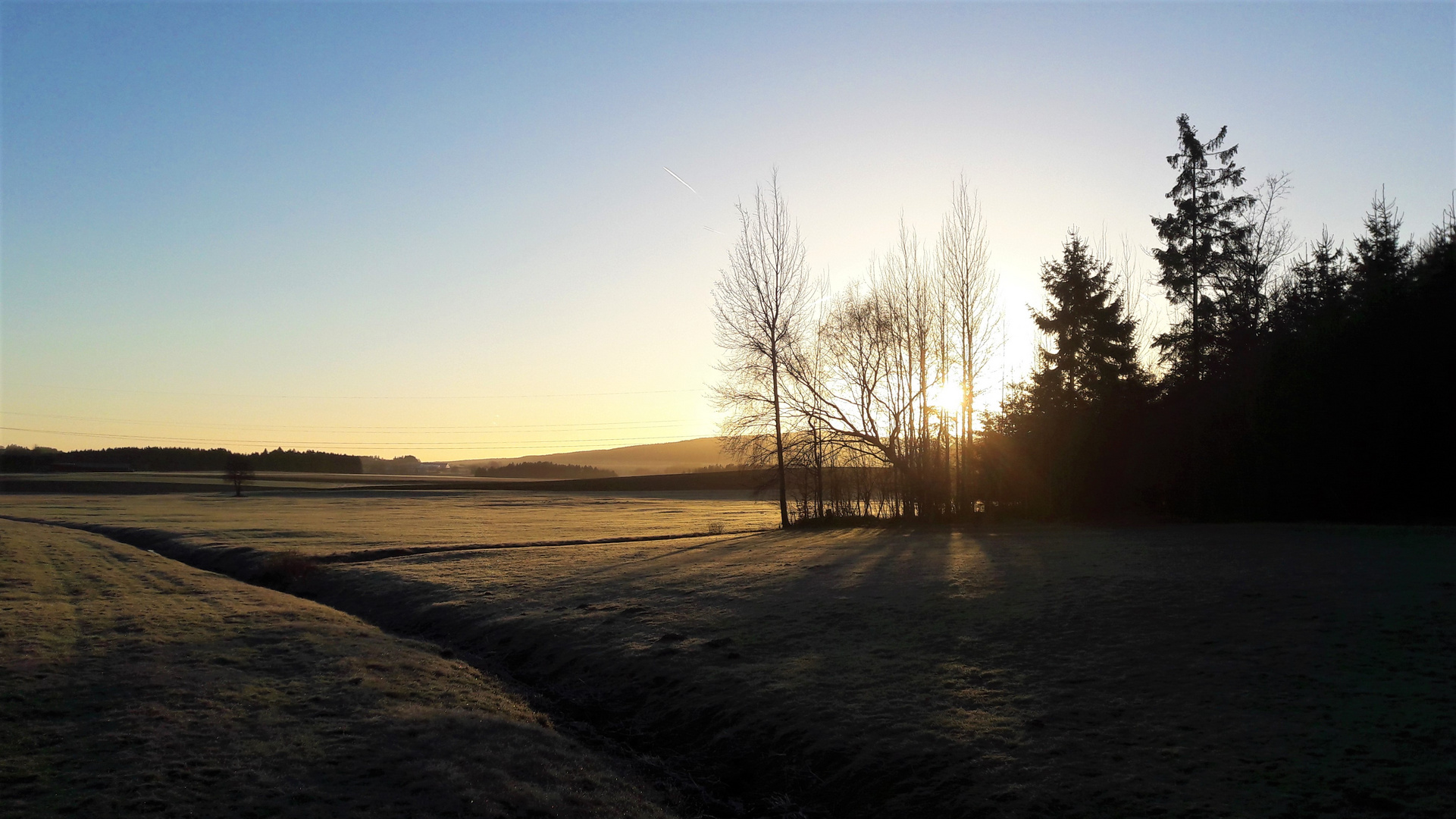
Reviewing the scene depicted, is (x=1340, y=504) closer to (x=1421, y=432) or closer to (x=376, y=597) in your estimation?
(x=1421, y=432)

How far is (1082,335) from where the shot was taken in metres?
49.6

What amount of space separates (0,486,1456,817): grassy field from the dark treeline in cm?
15676

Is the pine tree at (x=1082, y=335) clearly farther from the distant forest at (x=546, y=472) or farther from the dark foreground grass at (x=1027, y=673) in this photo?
the distant forest at (x=546, y=472)

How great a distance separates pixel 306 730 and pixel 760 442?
1428 inches

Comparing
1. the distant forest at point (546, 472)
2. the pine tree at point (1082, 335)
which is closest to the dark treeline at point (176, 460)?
the distant forest at point (546, 472)

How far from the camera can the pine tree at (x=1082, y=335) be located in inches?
1898

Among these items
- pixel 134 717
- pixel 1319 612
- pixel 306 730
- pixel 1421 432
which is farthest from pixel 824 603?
pixel 1421 432

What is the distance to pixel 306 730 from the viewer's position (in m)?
10.6

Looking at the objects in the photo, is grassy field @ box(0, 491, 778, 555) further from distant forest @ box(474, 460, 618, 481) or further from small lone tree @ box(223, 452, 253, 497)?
distant forest @ box(474, 460, 618, 481)

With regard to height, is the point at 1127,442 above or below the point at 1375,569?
above

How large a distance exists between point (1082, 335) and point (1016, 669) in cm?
4144

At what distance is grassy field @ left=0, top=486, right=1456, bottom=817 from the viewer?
28.5ft

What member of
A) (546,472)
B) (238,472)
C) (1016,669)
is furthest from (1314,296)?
(546,472)

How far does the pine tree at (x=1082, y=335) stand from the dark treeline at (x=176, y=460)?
15009 centimetres
